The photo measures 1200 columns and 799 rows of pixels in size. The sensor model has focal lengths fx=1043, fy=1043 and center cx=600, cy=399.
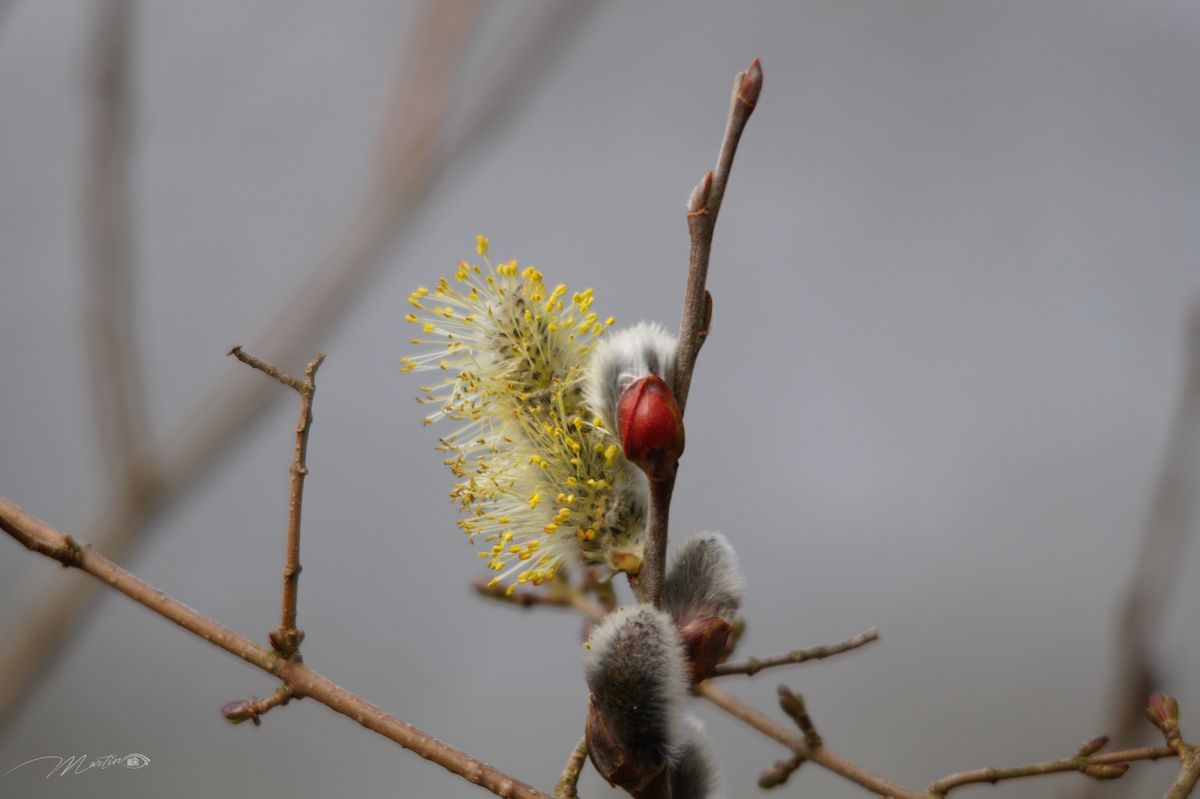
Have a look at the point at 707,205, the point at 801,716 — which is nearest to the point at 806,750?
the point at 801,716

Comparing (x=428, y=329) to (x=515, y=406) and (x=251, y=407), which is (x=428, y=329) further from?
(x=251, y=407)

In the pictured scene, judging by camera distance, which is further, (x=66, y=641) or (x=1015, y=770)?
Result: (x=66, y=641)

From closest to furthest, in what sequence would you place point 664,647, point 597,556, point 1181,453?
point 664,647 < point 597,556 < point 1181,453

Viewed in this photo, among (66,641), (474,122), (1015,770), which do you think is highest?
(474,122)

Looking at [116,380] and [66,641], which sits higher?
[116,380]

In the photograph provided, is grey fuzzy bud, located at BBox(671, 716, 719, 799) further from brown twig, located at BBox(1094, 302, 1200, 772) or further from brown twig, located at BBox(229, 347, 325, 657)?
brown twig, located at BBox(1094, 302, 1200, 772)

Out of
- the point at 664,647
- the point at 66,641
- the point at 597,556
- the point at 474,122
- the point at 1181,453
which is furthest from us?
the point at 474,122

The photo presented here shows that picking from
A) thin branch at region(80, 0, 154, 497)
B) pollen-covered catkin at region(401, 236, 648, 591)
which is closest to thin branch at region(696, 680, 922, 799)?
pollen-covered catkin at region(401, 236, 648, 591)

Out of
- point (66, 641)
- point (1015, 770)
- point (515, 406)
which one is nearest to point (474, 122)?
point (515, 406)
